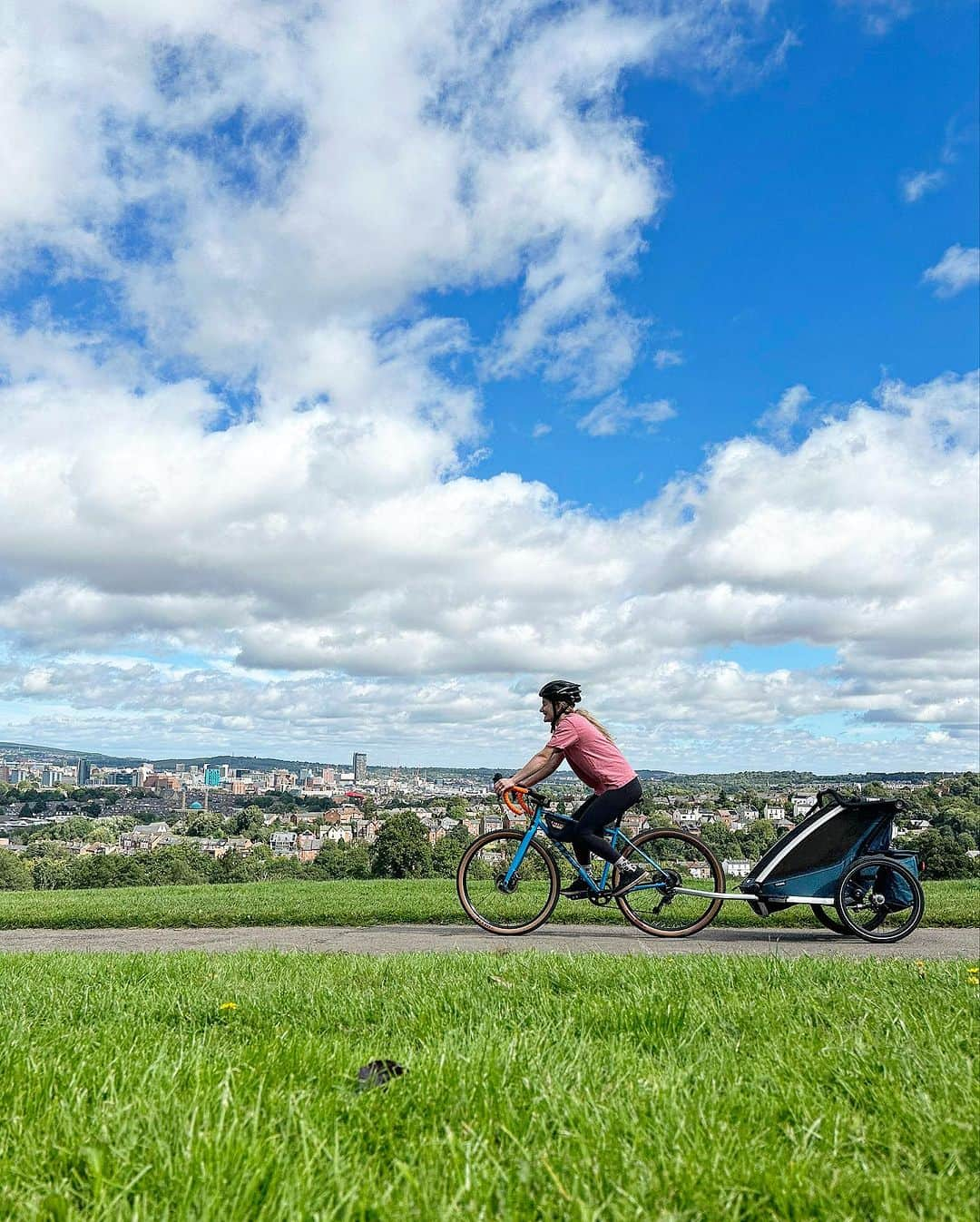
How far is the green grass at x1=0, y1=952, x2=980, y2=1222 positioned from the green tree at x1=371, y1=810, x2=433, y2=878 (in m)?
16.1

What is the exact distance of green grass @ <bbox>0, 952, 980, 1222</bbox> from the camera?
207 cm

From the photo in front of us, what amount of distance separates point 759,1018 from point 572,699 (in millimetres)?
5741

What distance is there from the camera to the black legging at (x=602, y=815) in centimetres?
910

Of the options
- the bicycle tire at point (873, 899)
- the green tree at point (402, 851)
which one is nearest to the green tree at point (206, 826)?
the green tree at point (402, 851)

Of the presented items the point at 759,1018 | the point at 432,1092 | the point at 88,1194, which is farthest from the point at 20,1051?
the point at 759,1018

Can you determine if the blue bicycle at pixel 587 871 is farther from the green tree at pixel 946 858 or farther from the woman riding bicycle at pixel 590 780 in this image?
the green tree at pixel 946 858

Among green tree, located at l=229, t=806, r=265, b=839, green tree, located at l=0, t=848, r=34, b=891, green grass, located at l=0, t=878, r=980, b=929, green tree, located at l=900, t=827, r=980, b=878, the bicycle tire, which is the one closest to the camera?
the bicycle tire

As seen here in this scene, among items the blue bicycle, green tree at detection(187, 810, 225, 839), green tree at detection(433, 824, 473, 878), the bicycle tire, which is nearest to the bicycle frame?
the blue bicycle

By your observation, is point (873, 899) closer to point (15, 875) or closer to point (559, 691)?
point (559, 691)

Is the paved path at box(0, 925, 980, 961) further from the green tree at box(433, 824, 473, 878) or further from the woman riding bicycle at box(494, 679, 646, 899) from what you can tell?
the green tree at box(433, 824, 473, 878)

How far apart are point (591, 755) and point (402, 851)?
1270 centimetres

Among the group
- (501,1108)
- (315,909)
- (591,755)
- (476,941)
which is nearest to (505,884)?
(476,941)

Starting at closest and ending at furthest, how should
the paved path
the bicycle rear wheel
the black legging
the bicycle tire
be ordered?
the paved path → the bicycle tire → the black legging → the bicycle rear wheel

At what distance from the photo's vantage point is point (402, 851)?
67.8ft
